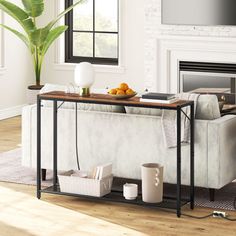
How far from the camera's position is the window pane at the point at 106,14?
10.3 m

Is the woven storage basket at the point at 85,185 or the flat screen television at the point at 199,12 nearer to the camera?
the woven storage basket at the point at 85,185

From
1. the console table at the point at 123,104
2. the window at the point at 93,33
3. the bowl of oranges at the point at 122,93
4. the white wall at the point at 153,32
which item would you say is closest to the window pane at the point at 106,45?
the window at the point at 93,33

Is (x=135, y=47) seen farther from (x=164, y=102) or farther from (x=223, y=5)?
(x=164, y=102)

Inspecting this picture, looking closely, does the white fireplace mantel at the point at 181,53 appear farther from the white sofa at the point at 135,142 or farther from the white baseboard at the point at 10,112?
the white sofa at the point at 135,142

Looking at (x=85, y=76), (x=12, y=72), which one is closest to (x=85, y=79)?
(x=85, y=76)

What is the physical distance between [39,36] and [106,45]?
1.40 m

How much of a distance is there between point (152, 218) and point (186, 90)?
4.26 metres

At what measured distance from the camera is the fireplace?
9.31m

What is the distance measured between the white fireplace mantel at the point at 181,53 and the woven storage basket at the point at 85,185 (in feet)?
12.1

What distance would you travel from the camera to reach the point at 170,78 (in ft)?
31.7

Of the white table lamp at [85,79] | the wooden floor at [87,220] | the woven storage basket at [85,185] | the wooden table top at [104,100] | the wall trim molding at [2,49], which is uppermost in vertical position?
the wall trim molding at [2,49]

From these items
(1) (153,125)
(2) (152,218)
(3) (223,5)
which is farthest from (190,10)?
(2) (152,218)

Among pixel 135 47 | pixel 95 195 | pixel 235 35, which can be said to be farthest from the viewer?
pixel 135 47

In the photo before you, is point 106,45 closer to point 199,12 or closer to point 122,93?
point 199,12
